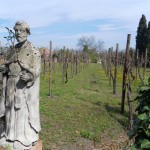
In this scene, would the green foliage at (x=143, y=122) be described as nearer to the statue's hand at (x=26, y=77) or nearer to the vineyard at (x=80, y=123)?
the statue's hand at (x=26, y=77)

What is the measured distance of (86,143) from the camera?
9.62 meters

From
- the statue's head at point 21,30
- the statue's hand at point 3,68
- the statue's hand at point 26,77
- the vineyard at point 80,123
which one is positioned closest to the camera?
the statue's hand at point 26,77

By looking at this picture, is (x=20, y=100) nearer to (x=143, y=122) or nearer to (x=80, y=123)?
(x=143, y=122)

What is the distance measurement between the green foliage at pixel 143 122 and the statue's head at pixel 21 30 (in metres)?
1.98

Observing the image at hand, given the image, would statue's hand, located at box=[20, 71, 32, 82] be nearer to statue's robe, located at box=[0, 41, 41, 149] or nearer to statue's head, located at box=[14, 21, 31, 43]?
statue's robe, located at box=[0, 41, 41, 149]

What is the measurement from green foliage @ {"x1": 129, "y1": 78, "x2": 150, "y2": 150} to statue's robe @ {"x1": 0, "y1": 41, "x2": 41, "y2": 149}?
5.36 ft

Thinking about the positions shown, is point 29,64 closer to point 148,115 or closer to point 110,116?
point 148,115

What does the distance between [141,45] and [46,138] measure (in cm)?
5869

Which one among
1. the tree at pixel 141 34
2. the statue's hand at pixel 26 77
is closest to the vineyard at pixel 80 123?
the statue's hand at pixel 26 77

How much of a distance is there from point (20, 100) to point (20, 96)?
0.06 metres

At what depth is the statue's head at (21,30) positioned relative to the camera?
557 centimetres

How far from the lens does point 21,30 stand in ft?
18.3

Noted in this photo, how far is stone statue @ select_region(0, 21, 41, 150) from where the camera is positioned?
220 inches

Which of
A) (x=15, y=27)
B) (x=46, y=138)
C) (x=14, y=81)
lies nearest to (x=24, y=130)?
(x=14, y=81)
